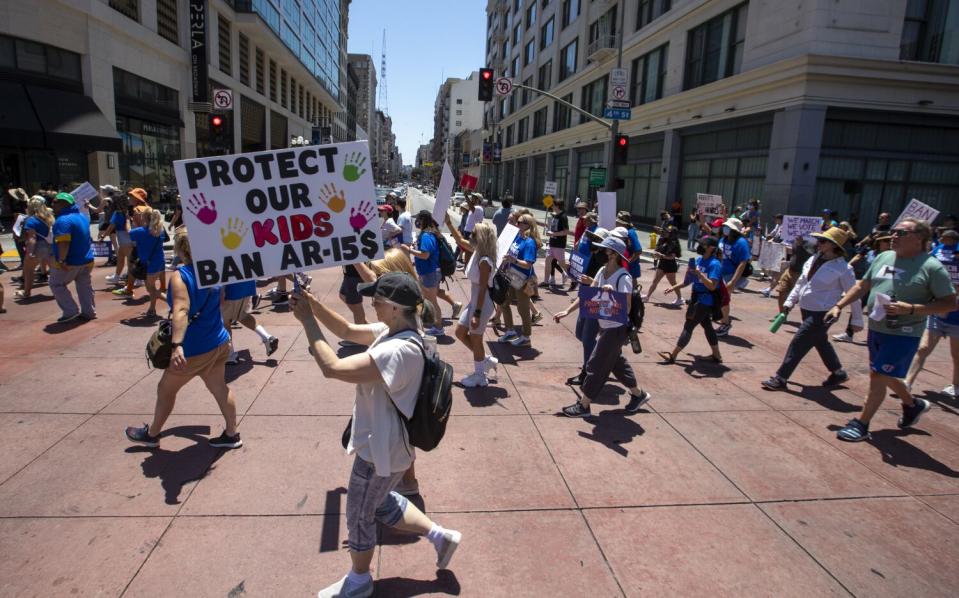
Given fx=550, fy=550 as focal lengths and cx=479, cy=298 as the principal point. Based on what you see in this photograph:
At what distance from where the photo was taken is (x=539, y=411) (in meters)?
5.48

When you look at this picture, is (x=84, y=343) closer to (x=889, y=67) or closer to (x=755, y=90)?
(x=755, y=90)

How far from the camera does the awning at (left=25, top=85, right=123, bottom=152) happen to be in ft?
59.6

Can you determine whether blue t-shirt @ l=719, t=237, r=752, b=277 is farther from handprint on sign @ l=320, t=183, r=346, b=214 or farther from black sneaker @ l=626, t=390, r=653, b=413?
handprint on sign @ l=320, t=183, r=346, b=214

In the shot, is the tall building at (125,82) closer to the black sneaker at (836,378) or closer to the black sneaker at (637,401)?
the black sneaker at (637,401)

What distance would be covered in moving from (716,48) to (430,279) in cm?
2048

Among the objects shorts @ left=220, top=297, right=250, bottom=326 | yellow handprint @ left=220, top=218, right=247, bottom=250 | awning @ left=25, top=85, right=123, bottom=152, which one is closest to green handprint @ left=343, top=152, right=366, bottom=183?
yellow handprint @ left=220, top=218, right=247, bottom=250

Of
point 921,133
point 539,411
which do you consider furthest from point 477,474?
point 921,133

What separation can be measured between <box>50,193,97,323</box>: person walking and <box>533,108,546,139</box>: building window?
42.6 meters

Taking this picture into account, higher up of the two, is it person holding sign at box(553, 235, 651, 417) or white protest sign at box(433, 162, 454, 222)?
white protest sign at box(433, 162, 454, 222)

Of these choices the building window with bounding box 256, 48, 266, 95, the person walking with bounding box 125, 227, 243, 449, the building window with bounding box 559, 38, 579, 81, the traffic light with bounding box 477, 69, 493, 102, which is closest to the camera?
the person walking with bounding box 125, 227, 243, 449

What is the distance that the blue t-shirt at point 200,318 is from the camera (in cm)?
407

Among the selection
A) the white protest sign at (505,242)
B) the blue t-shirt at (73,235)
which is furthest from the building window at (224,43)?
the white protest sign at (505,242)

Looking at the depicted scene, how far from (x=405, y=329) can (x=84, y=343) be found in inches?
253

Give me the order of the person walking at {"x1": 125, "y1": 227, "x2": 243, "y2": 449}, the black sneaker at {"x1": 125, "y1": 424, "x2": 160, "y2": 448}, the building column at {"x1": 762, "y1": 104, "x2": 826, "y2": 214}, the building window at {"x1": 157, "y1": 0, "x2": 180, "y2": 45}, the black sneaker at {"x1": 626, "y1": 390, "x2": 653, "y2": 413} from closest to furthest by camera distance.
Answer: the person walking at {"x1": 125, "y1": 227, "x2": 243, "y2": 449} → the black sneaker at {"x1": 125, "y1": 424, "x2": 160, "y2": 448} → the black sneaker at {"x1": 626, "y1": 390, "x2": 653, "y2": 413} → the building column at {"x1": 762, "y1": 104, "x2": 826, "y2": 214} → the building window at {"x1": 157, "y1": 0, "x2": 180, "y2": 45}
